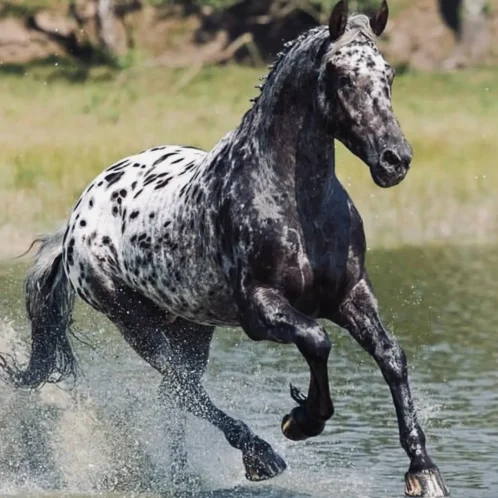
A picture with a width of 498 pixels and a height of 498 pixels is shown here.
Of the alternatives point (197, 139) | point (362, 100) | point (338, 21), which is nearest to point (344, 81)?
point (362, 100)

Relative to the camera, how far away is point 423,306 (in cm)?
1176

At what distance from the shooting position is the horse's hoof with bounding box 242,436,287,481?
716 cm

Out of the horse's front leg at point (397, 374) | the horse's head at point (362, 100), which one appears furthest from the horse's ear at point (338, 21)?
the horse's front leg at point (397, 374)

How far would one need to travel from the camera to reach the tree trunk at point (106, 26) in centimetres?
2412

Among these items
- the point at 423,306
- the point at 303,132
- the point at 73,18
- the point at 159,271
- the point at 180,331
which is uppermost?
the point at 303,132

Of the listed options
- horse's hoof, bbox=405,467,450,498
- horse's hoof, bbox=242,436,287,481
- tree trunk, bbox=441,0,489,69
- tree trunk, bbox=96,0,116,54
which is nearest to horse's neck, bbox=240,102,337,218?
horse's hoof, bbox=405,467,450,498

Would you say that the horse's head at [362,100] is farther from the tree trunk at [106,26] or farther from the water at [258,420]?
the tree trunk at [106,26]

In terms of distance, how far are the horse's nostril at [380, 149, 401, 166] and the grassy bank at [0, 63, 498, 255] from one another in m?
7.57

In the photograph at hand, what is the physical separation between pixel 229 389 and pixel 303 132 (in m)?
2.96

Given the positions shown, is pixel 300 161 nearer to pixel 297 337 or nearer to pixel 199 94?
pixel 297 337

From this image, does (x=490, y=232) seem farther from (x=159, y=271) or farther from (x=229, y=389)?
(x=159, y=271)

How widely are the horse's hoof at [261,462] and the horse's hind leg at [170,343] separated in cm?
29

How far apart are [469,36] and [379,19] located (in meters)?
19.1

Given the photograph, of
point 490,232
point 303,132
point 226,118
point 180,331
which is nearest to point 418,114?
point 226,118
